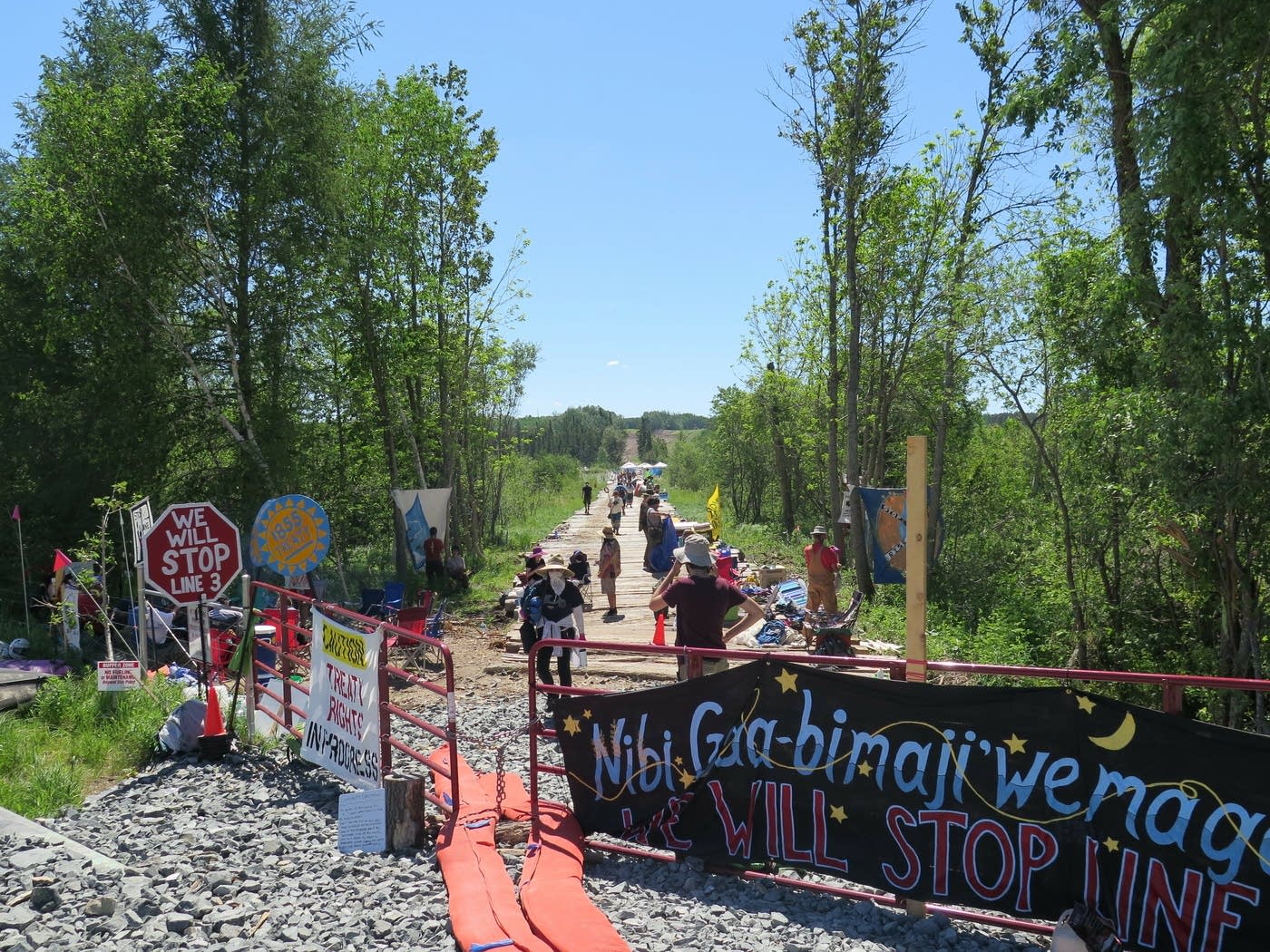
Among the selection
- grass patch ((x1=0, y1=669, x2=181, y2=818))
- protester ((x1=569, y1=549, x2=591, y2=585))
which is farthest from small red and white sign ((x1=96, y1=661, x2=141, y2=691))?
protester ((x1=569, y1=549, x2=591, y2=585))

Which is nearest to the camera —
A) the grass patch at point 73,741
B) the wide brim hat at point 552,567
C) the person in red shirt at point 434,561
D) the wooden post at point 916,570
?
the wooden post at point 916,570

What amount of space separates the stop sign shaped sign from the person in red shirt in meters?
13.7

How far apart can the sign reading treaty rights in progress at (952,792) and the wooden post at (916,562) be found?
0.36m

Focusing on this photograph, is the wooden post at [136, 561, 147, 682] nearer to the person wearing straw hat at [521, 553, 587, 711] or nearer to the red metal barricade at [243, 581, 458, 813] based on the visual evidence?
the red metal barricade at [243, 581, 458, 813]

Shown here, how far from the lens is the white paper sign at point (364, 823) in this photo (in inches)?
230

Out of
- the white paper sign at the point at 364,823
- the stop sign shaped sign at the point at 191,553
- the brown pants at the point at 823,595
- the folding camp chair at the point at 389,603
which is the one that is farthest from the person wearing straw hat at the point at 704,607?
the folding camp chair at the point at 389,603

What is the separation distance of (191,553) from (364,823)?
3951 mm

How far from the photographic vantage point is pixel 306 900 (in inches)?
203

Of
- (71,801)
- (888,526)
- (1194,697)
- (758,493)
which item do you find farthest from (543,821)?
(758,493)

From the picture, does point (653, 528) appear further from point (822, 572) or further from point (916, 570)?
point (916, 570)

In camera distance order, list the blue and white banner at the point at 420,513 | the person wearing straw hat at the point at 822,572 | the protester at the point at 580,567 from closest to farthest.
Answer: the person wearing straw hat at the point at 822,572
the protester at the point at 580,567
the blue and white banner at the point at 420,513

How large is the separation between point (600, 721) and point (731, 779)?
0.93m

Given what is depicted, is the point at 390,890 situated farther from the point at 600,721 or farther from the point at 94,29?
the point at 94,29

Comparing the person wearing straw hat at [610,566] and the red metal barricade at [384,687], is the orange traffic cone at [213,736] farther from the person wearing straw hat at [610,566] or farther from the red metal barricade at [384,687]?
the person wearing straw hat at [610,566]
